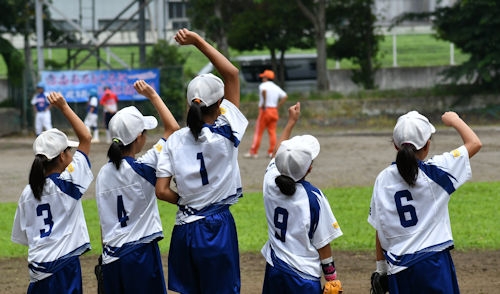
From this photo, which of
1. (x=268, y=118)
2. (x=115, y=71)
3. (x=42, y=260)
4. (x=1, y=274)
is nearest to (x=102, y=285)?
(x=42, y=260)

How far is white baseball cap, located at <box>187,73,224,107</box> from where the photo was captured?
6.23 m

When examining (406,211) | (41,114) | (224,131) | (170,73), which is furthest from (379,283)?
(170,73)

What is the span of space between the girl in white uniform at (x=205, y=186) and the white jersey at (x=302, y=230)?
43cm

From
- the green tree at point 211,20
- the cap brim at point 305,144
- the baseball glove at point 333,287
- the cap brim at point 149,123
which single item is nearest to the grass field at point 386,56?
the green tree at point 211,20

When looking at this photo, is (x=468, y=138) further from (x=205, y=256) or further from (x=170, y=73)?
(x=170, y=73)

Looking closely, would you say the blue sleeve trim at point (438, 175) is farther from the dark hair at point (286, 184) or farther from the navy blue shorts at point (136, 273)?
the navy blue shorts at point (136, 273)

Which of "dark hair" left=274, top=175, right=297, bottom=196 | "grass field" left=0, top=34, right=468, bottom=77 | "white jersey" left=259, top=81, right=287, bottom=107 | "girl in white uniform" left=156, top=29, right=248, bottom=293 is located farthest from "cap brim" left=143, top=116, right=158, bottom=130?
"grass field" left=0, top=34, right=468, bottom=77

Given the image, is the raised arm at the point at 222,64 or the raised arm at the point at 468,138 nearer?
the raised arm at the point at 468,138

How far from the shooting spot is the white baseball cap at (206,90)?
245 inches

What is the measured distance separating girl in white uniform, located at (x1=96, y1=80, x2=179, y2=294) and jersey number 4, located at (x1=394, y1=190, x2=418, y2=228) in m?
1.65

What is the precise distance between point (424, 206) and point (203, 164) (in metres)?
1.47

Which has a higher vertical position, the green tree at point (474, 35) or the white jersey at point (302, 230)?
the green tree at point (474, 35)

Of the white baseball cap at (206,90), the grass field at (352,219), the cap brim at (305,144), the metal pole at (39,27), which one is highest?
the metal pole at (39,27)

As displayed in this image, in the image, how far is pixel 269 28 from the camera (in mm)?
31359
